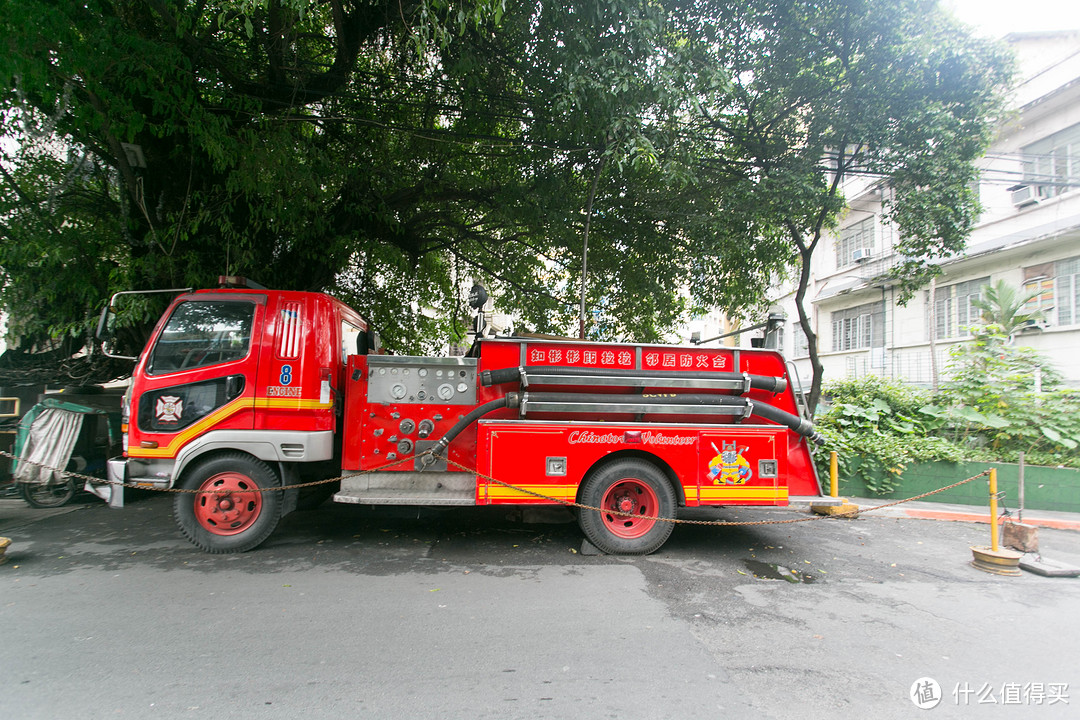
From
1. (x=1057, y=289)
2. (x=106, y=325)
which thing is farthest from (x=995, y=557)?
(x=1057, y=289)

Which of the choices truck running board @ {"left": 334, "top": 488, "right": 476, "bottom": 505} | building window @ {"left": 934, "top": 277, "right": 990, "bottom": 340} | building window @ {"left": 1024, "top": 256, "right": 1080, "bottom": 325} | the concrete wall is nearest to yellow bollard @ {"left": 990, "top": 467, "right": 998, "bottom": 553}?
the concrete wall

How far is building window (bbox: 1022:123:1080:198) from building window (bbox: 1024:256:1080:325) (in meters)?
1.76

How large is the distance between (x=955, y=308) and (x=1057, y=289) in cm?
261

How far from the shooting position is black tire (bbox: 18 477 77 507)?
742cm

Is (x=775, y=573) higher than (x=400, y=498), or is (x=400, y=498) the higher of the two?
(x=400, y=498)

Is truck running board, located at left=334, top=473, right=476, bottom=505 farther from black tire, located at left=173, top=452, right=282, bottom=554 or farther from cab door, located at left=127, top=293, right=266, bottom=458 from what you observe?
cab door, located at left=127, top=293, right=266, bottom=458

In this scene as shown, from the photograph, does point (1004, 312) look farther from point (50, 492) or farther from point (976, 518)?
point (50, 492)

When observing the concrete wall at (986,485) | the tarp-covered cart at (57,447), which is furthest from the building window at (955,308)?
the tarp-covered cart at (57,447)

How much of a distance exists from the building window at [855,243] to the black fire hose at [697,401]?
1422 cm

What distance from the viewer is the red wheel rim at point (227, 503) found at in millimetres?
5484

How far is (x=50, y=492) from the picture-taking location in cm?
764

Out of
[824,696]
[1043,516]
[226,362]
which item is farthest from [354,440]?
[1043,516]

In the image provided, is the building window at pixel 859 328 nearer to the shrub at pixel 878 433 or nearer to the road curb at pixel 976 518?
the shrub at pixel 878 433

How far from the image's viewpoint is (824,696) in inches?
124
